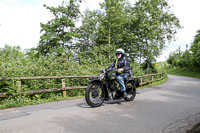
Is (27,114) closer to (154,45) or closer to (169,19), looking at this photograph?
(154,45)

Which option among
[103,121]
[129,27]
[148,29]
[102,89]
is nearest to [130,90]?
[102,89]

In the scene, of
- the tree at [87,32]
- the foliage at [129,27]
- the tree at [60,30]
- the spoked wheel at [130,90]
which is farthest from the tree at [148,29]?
the spoked wheel at [130,90]

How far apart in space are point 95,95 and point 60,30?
2107 cm

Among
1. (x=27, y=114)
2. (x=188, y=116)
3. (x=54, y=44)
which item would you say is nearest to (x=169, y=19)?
(x=54, y=44)

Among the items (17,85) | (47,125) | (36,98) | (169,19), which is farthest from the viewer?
(169,19)

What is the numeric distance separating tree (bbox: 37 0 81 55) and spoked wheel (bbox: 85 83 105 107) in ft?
58.5

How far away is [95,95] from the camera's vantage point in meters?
6.05

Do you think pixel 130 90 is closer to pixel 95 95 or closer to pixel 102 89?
pixel 102 89

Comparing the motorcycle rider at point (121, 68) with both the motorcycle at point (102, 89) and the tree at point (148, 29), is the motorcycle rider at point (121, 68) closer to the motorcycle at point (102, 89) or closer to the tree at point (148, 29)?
the motorcycle at point (102, 89)

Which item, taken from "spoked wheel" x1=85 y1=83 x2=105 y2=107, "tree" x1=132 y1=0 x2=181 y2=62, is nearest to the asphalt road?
"spoked wheel" x1=85 y1=83 x2=105 y2=107

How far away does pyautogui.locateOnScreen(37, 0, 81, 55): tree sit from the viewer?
24141 millimetres

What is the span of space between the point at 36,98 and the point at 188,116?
559 centimetres

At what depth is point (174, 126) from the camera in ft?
13.4

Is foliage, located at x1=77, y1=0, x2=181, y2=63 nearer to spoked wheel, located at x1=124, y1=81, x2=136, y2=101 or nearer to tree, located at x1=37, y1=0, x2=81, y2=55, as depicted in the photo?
tree, located at x1=37, y1=0, x2=81, y2=55
